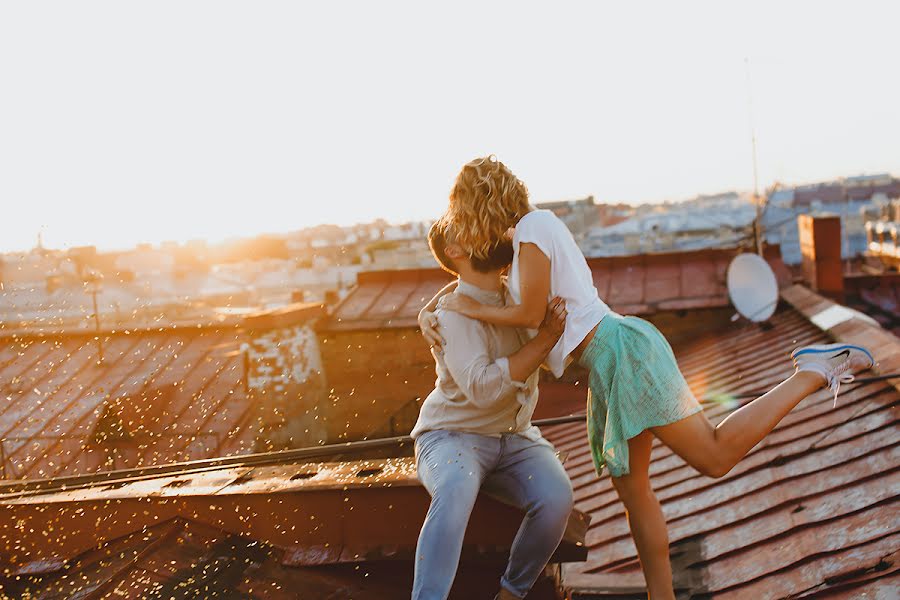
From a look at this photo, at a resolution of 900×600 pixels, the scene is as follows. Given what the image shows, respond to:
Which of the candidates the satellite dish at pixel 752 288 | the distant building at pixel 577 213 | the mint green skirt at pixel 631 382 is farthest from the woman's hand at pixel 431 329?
the distant building at pixel 577 213

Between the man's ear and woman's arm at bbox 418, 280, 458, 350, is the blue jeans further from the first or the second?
the man's ear

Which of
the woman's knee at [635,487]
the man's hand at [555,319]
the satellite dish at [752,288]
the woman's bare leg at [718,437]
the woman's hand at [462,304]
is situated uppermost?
the woman's hand at [462,304]

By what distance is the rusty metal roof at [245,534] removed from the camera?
2713 mm

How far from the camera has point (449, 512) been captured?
235cm

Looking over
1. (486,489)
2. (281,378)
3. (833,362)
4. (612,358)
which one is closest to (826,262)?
→ (281,378)

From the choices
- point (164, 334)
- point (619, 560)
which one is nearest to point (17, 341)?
point (164, 334)

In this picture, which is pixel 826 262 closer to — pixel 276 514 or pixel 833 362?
pixel 833 362

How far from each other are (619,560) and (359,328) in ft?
22.2

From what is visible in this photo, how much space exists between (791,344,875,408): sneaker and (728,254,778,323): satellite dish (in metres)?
6.51

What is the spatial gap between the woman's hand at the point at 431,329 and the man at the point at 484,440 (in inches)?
1.0

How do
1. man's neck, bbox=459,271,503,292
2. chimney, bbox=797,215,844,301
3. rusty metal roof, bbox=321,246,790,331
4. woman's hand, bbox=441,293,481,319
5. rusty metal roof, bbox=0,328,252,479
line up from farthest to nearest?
chimney, bbox=797,215,844,301 → rusty metal roof, bbox=321,246,790,331 → rusty metal roof, bbox=0,328,252,479 → man's neck, bbox=459,271,503,292 → woman's hand, bbox=441,293,481,319

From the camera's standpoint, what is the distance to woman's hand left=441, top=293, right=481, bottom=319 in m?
2.55

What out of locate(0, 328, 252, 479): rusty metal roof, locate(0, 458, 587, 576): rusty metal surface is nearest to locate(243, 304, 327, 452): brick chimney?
locate(0, 328, 252, 479): rusty metal roof

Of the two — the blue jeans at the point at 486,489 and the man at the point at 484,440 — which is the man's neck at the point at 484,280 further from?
the blue jeans at the point at 486,489
